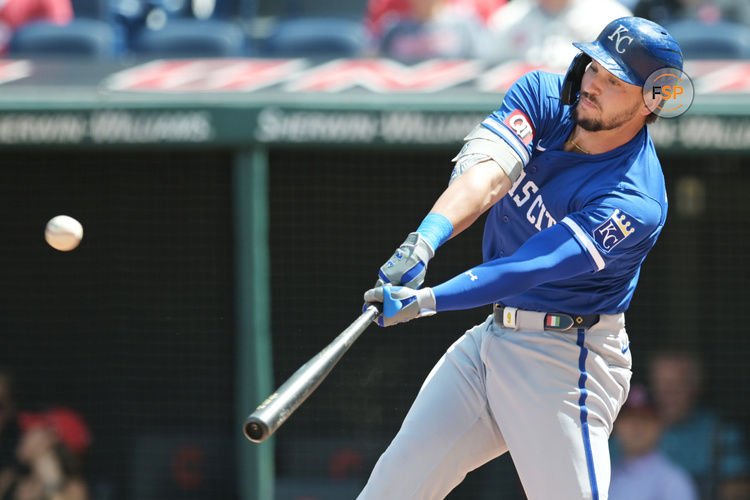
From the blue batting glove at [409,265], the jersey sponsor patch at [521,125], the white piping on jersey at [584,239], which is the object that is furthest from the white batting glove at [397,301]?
the jersey sponsor patch at [521,125]

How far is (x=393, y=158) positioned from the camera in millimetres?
4027

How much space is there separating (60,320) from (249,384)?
0.90 meters

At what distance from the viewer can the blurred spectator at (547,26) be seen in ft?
13.8

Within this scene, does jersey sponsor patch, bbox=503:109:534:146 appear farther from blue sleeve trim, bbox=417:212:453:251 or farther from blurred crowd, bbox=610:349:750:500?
blurred crowd, bbox=610:349:750:500

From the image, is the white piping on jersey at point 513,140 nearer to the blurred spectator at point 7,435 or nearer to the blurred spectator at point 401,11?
the blurred spectator at point 401,11

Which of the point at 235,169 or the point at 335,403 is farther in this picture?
the point at 335,403

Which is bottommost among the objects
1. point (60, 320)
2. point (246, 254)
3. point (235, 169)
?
point (60, 320)

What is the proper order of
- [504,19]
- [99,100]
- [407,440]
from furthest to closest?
1. [504,19]
2. [99,100]
3. [407,440]

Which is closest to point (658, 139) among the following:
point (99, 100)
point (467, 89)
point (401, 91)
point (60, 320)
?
point (467, 89)

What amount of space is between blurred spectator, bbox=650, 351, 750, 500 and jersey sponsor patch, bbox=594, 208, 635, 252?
6.75 ft

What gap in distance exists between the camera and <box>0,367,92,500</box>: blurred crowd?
158 inches

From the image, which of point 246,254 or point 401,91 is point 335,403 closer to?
point 246,254

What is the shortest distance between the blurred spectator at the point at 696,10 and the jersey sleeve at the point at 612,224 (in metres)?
2.79

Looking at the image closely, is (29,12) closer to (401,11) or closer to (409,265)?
(401,11)
